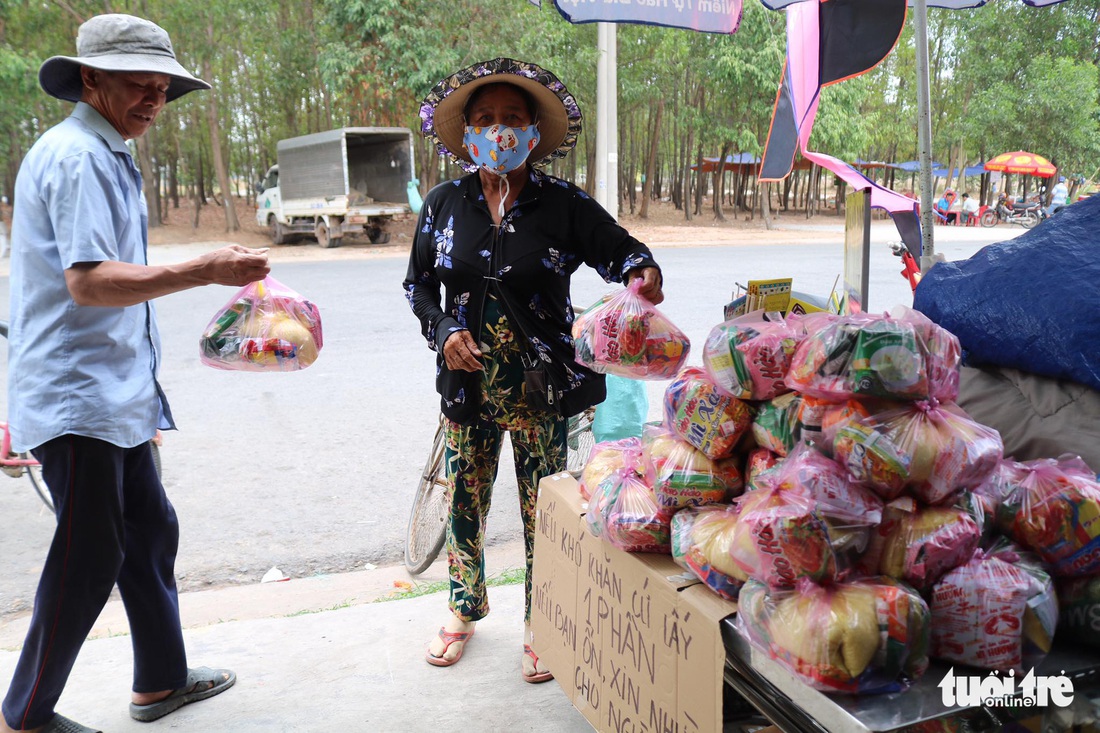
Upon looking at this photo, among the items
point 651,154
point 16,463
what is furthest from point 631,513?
point 651,154

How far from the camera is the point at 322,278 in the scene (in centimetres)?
1339

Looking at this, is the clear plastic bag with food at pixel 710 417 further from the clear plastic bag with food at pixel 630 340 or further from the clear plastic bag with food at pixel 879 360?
the clear plastic bag with food at pixel 630 340

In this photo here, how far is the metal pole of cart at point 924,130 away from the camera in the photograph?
2.90 m

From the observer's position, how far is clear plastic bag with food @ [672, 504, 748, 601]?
1.67 meters

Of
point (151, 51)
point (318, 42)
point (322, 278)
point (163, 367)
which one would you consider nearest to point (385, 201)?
point (318, 42)

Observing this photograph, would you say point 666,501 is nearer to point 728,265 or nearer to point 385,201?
point 728,265

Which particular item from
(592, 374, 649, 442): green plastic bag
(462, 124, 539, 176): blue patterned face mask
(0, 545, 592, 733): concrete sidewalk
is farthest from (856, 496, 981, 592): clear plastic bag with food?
(592, 374, 649, 442): green plastic bag

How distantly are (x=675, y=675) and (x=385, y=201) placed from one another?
20.7 metres

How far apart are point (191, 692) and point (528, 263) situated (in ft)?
5.61

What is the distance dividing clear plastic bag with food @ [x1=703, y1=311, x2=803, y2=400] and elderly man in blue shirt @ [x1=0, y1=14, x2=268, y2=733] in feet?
4.00

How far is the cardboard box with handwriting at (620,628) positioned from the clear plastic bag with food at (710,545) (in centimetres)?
4

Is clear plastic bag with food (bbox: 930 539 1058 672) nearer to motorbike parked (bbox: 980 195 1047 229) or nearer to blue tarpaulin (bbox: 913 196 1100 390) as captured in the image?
blue tarpaulin (bbox: 913 196 1100 390)

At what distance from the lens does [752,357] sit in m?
1.80

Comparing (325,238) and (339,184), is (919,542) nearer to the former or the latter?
(339,184)
